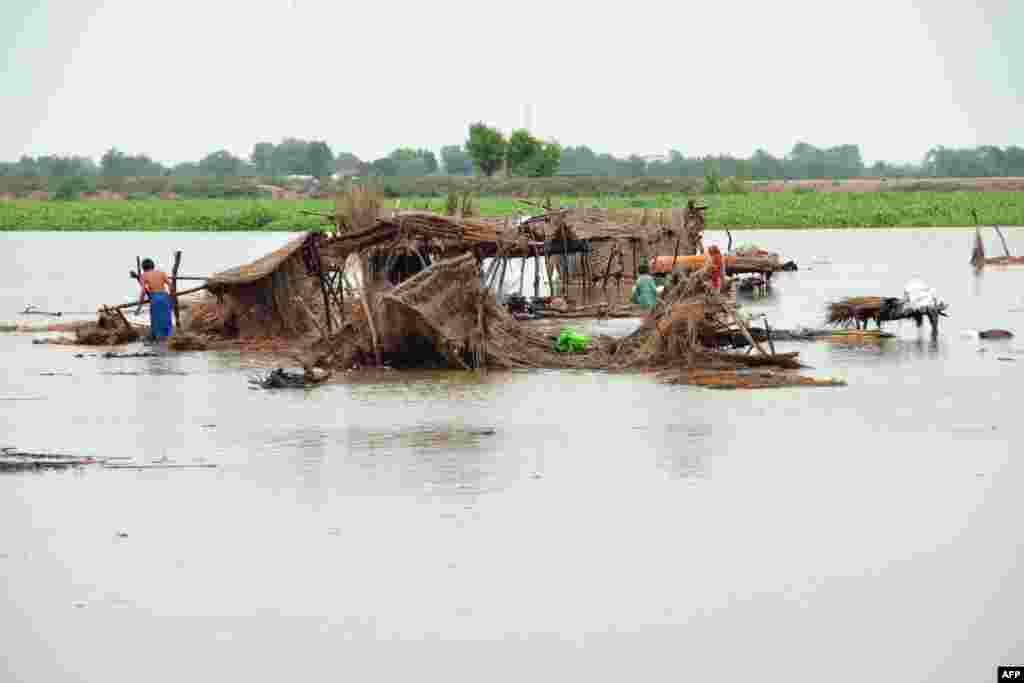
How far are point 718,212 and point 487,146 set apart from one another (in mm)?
40940

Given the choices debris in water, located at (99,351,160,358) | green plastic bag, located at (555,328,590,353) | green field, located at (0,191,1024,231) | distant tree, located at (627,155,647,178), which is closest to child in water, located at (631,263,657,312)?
green plastic bag, located at (555,328,590,353)

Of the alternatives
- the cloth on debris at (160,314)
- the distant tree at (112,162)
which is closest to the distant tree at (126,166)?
the distant tree at (112,162)

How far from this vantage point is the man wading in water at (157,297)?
1964cm

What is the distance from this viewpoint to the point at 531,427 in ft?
42.9

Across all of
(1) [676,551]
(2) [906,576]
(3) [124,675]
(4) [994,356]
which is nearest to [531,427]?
(1) [676,551]

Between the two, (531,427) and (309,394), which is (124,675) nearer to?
(531,427)

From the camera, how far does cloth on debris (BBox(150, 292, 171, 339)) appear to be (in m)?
19.9

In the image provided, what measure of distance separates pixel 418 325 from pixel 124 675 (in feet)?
32.0

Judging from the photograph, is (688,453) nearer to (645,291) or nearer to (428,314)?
(428,314)

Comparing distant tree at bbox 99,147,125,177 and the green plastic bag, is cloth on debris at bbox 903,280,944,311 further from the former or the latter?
distant tree at bbox 99,147,125,177

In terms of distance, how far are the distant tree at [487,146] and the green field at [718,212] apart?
17.0 m

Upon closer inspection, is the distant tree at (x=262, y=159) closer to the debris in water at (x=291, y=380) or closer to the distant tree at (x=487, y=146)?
the distant tree at (x=487, y=146)

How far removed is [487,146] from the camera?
108 metres

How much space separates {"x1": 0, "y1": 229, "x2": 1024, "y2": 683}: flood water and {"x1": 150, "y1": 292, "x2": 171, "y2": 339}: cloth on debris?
128 inches
